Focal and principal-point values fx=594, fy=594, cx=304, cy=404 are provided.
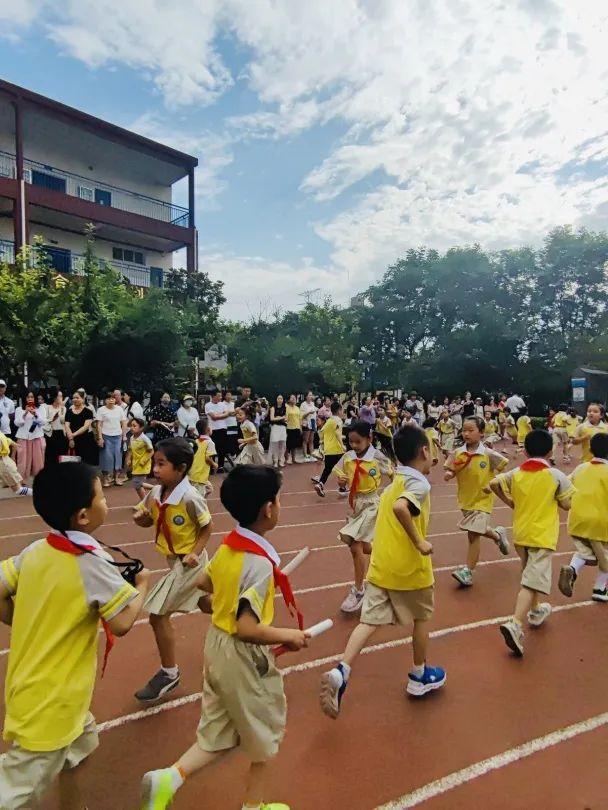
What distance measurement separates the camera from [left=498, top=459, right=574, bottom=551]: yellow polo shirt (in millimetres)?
4426

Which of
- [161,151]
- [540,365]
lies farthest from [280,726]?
[540,365]

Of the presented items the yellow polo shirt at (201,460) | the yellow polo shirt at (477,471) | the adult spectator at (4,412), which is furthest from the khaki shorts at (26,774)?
the adult spectator at (4,412)

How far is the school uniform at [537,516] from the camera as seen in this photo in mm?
4332

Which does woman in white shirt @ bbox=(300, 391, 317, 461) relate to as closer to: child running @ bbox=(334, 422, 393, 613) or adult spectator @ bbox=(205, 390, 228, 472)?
adult spectator @ bbox=(205, 390, 228, 472)

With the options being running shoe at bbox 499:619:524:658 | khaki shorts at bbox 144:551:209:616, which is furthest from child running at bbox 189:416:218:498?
running shoe at bbox 499:619:524:658

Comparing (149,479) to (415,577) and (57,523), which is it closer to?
(415,577)

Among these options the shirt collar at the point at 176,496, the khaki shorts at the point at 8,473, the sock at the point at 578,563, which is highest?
the shirt collar at the point at 176,496

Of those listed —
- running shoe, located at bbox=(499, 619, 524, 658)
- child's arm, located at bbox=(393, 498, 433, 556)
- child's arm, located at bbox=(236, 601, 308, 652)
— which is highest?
child's arm, located at bbox=(393, 498, 433, 556)

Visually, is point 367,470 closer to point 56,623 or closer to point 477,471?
point 477,471

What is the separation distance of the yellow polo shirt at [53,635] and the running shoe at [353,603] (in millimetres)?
3048

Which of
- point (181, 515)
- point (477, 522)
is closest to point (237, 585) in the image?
point (181, 515)

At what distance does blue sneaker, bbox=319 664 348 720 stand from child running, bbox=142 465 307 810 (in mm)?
612

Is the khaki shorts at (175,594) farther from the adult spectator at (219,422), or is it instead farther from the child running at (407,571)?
the adult spectator at (219,422)

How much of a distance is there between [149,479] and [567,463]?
418 inches
